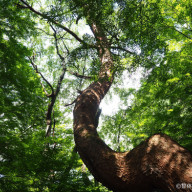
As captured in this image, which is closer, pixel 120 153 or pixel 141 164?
pixel 141 164

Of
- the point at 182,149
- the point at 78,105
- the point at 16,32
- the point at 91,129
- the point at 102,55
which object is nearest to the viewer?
the point at 182,149

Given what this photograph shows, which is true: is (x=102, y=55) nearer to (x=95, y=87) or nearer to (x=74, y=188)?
(x=95, y=87)

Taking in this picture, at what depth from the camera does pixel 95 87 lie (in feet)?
13.9

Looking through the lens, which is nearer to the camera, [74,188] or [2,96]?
[74,188]

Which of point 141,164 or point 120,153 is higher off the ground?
point 120,153

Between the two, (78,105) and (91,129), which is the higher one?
(78,105)

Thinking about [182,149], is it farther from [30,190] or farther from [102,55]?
[102,55]

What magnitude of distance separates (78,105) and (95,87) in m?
0.97

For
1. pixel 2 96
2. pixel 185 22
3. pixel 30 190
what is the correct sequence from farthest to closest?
pixel 185 22
pixel 2 96
pixel 30 190

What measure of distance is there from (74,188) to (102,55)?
12.8ft

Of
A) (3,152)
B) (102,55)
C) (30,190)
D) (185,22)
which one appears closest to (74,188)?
(30,190)

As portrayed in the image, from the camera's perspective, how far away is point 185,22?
Answer: 7152 millimetres

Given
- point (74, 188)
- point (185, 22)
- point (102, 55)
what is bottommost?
point (74, 188)

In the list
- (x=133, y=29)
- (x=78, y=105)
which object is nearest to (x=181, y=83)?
(x=133, y=29)
